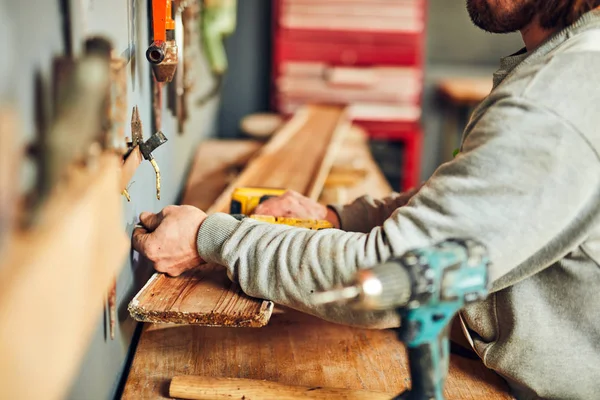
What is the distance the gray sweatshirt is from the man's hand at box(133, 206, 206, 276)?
Answer: 40 mm

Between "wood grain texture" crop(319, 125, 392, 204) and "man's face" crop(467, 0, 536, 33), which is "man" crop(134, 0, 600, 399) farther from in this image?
"wood grain texture" crop(319, 125, 392, 204)

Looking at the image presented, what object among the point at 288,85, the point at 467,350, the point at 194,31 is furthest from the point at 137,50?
the point at 288,85

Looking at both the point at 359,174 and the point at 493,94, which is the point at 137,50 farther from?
the point at 359,174

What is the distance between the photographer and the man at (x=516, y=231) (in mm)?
1201

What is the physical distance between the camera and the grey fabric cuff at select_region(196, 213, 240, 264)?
4.59 feet

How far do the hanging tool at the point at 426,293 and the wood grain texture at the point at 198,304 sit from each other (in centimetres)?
35

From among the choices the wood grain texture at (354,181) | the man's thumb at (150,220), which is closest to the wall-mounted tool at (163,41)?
the man's thumb at (150,220)

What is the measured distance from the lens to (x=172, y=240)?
144 cm

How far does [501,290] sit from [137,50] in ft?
3.08

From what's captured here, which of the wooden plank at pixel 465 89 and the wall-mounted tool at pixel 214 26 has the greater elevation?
the wall-mounted tool at pixel 214 26

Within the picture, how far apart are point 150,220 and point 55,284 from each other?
657 millimetres

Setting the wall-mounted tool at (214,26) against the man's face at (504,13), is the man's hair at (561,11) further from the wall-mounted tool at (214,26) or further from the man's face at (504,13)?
the wall-mounted tool at (214,26)

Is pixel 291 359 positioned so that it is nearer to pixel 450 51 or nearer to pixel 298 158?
pixel 298 158

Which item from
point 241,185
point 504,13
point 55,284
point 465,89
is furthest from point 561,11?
point 465,89
